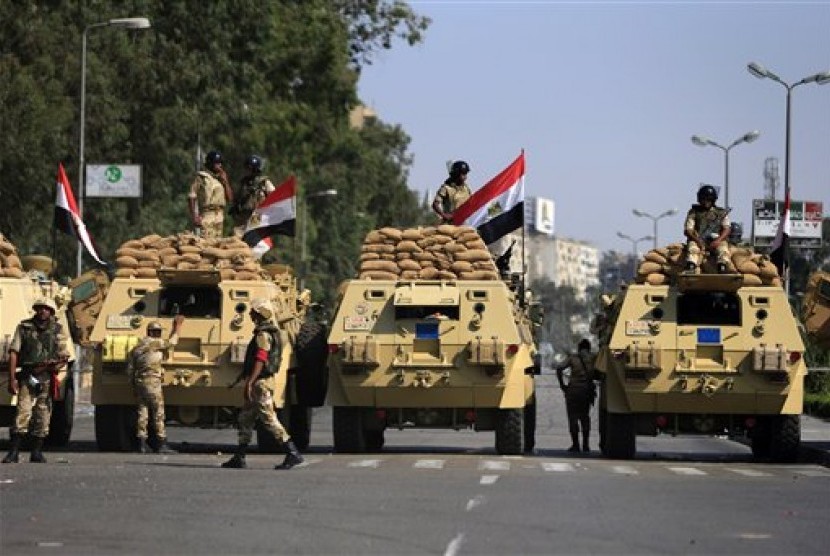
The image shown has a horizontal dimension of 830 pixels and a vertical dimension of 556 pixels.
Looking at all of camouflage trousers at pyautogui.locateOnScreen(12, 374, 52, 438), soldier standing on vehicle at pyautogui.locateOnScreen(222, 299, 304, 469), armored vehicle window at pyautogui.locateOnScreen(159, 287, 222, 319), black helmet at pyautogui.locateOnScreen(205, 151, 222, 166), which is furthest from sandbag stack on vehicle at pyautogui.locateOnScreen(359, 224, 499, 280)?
camouflage trousers at pyautogui.locateOnScreen(12, 374, 52, 438)

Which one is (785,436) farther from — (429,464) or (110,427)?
(110,427)

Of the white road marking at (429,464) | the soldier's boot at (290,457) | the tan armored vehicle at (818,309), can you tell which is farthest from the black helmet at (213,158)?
the tan armored vehicle at (818,309)

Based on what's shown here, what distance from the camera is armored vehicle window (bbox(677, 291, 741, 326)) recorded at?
2748 cm

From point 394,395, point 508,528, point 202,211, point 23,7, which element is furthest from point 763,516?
point 23,7

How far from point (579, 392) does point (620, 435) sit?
3.36 metres

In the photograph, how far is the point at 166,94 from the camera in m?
58.6

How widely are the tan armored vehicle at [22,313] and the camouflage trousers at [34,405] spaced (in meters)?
1.25

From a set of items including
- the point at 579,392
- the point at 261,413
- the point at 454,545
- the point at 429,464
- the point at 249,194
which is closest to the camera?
the point at 454,545

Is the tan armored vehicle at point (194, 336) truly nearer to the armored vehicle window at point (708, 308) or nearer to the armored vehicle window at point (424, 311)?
the armored vehicle window at point (424, 311)

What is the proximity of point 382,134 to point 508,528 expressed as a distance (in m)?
94.0

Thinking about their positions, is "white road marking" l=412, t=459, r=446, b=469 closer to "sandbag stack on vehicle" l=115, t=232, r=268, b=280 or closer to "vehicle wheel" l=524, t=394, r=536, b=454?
"vehicle wheel" l=524, t=394, r=536, b=454

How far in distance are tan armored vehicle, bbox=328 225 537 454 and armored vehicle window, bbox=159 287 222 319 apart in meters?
1.57

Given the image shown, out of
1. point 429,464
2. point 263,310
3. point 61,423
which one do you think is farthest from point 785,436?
point 61,423

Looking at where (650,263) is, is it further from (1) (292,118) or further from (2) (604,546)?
(1) (292,118)
